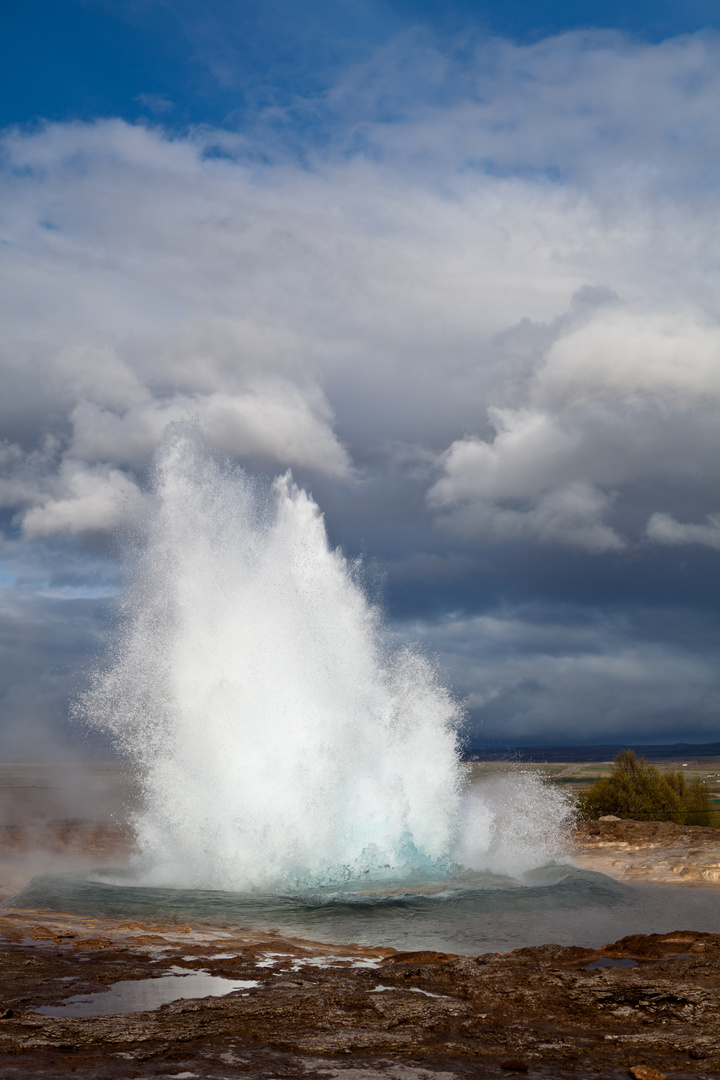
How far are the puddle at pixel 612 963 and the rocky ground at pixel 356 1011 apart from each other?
5 cm

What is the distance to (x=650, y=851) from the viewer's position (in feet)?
82.6

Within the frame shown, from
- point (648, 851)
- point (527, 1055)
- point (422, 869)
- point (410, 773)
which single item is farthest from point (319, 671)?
point (527, 1055)

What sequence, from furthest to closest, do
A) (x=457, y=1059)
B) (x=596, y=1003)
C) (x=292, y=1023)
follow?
(x=596, y=1003), (x=292, y=1023), (x=457, y=1059)

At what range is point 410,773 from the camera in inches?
880

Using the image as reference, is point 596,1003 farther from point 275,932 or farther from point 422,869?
point 422,869

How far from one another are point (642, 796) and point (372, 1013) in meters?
39.3

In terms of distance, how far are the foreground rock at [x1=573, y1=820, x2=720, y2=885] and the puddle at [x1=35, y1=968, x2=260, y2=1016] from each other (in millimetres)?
15036

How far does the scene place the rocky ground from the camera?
6785 millimetres

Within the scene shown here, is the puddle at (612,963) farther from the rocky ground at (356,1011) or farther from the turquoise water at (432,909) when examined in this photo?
the turquoise water at (432,909)

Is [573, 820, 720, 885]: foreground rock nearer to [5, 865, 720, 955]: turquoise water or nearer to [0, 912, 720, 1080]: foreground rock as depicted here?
[5, 865, 720, 955]: turquoise water

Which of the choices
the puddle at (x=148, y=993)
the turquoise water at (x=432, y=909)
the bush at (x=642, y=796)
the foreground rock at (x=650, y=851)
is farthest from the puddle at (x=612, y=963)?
the bush at (x=642, y=796)

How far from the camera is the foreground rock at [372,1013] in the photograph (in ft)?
22.2

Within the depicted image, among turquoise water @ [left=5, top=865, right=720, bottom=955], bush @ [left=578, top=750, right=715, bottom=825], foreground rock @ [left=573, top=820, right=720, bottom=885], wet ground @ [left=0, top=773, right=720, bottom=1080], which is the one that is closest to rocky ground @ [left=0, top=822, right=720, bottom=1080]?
wet ground @ [left=0, top=773, right=720, bottom=1080]

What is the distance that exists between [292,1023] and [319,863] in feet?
39.6
